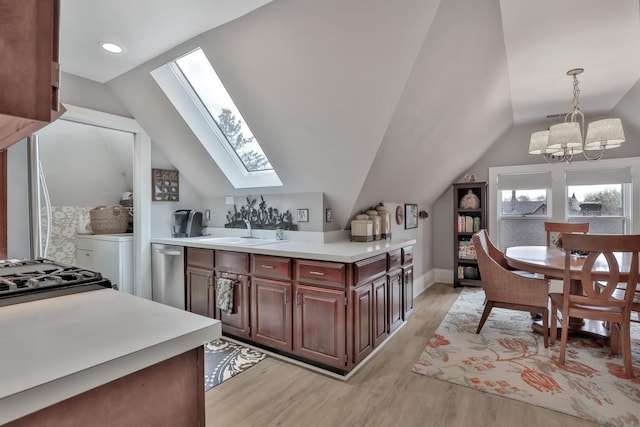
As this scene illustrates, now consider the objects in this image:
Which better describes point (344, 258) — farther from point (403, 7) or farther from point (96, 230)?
point (96, 230)

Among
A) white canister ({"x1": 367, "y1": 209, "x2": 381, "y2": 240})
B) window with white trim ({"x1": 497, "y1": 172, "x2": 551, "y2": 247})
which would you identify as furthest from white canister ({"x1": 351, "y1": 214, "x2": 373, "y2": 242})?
window with white trim ({"x1": 497, "y1": 172, "x2": 551, "y2": 247})

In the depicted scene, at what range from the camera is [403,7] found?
1.72 m

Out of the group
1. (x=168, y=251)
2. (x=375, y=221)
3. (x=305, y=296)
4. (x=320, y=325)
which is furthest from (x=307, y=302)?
(x=168, y=251)

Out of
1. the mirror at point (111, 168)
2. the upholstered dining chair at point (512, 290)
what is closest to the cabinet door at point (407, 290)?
the upholstered dining chair at point (512, 290)

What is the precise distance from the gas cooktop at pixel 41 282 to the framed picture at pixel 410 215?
11.8ft

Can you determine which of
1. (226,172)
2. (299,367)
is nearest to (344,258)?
(299,367)

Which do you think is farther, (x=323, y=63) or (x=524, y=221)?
(x=524, y=221)

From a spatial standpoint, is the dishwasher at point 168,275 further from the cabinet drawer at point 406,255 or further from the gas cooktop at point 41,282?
the cabinet drawer at point 406,255

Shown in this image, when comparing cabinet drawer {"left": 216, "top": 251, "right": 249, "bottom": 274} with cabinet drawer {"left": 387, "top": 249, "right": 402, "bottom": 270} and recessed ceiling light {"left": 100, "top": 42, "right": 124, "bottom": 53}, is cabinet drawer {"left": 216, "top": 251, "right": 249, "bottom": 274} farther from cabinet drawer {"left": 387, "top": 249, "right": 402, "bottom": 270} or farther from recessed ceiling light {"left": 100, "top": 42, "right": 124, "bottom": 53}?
recessed ceiling light {"left": 100, "top": 42, "right": 124, "bottom": 53}

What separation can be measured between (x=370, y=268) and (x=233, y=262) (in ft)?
3.93

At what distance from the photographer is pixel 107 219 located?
3.72 metres

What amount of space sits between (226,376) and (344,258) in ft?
4.01

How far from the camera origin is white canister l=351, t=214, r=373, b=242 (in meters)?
3.10

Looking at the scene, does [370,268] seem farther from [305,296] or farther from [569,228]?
[569,228]
